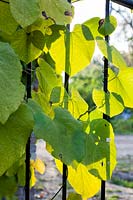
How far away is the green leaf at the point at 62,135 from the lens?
0.58 metres

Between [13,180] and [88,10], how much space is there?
0.46 meters

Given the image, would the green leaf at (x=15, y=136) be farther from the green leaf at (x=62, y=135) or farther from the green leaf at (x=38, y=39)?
the green leaf at (x=38, y=39)

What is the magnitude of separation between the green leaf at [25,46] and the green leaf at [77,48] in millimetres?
43

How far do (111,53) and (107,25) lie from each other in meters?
0.06

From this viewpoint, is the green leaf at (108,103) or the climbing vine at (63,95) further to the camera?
the green leaf at (108,103)

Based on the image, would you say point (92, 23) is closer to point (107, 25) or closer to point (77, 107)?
point (107, 25)

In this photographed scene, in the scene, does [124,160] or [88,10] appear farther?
[124,160]

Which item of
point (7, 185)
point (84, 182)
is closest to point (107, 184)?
point (7, 185)

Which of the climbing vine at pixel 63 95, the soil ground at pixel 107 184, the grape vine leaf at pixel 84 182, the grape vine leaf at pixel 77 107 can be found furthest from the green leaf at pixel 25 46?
the soil ground at pixel 107 184

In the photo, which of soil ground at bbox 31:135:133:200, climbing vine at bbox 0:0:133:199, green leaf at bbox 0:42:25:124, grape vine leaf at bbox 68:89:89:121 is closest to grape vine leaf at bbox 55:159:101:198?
climbing vine at bbox 0:0:133:199

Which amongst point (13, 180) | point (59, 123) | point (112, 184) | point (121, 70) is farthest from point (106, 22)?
point (112, 184)

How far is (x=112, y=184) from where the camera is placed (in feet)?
22.0

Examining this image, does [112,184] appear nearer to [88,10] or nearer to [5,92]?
[88,10]

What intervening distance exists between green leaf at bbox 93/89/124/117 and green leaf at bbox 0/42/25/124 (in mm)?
265
